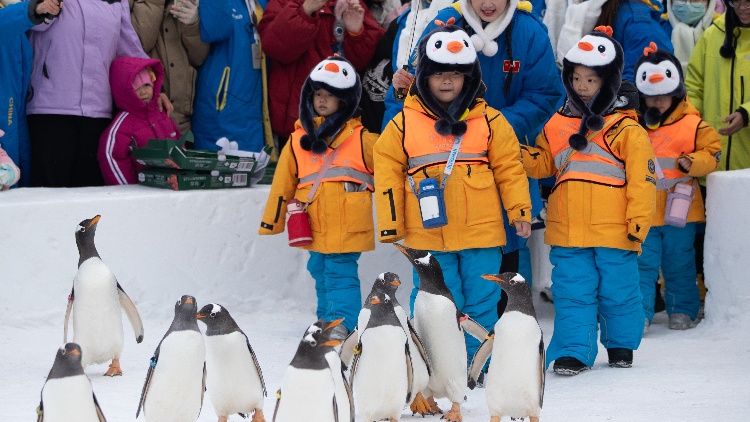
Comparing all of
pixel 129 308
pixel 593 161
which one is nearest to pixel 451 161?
pixel 593 161

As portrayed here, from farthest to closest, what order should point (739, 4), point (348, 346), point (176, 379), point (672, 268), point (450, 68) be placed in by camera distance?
point (739, 4)
point (672, 268)
point (450, 68)
point (348, 346)
point (176, 379)

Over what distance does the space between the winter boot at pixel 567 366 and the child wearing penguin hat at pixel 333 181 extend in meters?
1.33

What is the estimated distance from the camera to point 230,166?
7500 mm

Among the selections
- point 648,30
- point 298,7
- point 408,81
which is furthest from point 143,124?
point 648,30

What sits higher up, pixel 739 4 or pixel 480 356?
pixel 739 4

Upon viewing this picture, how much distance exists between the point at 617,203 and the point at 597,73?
0.66 metres

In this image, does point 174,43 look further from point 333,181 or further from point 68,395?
point 68,395

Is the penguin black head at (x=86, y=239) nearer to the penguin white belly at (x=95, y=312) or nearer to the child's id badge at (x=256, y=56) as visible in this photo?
the penguin white belly at (x=95, y=312)

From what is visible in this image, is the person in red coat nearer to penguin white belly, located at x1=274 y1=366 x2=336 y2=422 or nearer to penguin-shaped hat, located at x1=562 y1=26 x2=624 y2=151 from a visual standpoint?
penguin-shaped hat, located at x1=562 y1=26 x2=624 y2=151

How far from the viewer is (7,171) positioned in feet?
22.6

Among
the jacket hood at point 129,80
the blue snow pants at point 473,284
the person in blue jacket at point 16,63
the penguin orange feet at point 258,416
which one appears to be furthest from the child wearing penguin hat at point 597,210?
the person in blue jacket at point 16,63

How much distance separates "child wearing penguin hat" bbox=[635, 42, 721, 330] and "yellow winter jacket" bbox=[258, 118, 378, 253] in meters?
1.67

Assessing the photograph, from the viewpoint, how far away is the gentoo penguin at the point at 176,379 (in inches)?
174

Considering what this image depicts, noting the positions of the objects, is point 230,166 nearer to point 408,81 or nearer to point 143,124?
point 143,124
